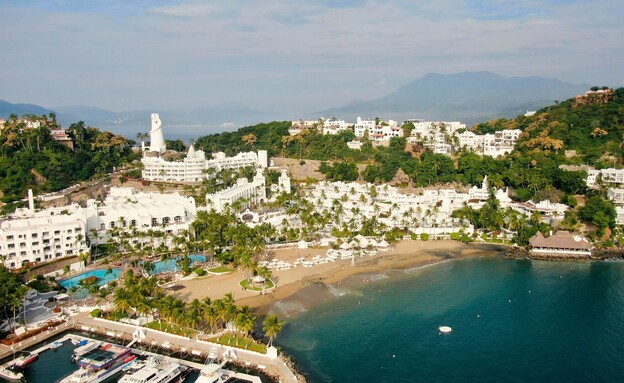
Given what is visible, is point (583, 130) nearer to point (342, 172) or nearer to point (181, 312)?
point (342, 172)

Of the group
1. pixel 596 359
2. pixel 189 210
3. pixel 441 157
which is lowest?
pixel 596 359

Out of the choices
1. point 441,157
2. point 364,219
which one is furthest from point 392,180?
point 364,219

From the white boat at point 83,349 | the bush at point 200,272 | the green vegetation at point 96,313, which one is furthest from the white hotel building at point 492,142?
the white boat at point 83,349

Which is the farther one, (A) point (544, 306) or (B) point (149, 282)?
(A) point (544, 306)

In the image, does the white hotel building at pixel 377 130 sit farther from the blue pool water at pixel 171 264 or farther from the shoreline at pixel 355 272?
the blue pool water at pixel 171 264

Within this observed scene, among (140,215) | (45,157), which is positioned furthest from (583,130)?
(45,157)

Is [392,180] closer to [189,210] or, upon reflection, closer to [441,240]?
[441,240]

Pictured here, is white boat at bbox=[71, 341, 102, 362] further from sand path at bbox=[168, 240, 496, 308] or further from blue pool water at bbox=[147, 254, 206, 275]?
blue pool water at bbox=[147, 254, 206, 275]
